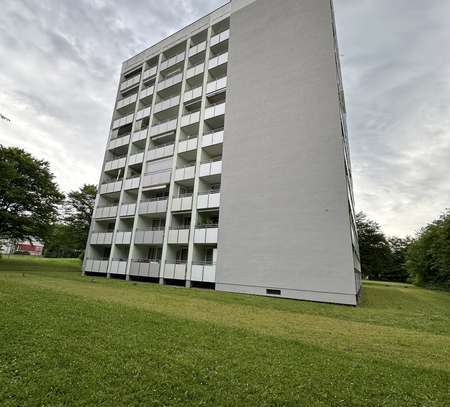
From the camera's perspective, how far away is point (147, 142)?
2622 centimetres

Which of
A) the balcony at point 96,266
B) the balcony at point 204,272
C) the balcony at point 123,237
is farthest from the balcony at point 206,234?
the balcony at point 96,266

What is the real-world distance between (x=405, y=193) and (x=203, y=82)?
24.9 meters

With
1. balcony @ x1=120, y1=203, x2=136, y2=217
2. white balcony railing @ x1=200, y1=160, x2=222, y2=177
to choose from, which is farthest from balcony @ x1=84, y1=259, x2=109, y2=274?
white balcony railing @ x1=200, y1=160, x2=222, y2=177

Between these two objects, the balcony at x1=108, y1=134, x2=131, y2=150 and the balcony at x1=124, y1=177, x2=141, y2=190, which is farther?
the balcony at x1=108, y1=134, x2=131, y2=150

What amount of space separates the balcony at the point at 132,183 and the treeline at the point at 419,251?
3449 cm

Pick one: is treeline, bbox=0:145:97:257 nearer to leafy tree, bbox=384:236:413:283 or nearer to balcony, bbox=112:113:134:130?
balcony, bbox=112:113:134:130

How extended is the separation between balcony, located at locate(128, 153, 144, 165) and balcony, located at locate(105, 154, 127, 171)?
1.01 metres

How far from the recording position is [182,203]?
2133cm

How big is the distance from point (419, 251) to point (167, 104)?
43.5 metres

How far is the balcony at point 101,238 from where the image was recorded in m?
25.6

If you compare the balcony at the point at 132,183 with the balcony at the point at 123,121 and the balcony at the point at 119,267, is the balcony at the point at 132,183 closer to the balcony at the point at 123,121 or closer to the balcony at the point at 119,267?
the balcony at the point at 119,267

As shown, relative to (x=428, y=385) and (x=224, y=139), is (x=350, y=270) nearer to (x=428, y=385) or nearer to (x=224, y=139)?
(x=428, y=385)

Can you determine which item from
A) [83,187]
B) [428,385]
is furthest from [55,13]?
[83,187]

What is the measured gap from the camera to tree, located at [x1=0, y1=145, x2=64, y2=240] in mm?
27203
